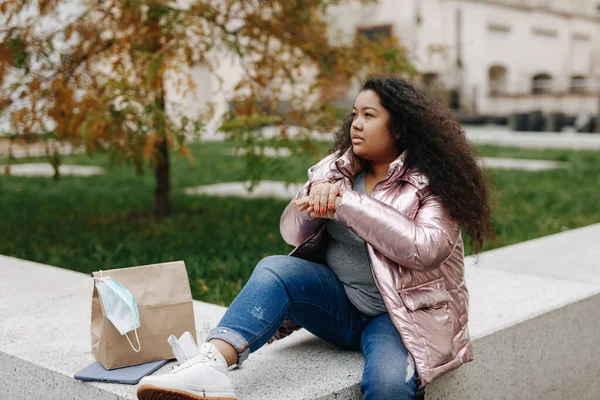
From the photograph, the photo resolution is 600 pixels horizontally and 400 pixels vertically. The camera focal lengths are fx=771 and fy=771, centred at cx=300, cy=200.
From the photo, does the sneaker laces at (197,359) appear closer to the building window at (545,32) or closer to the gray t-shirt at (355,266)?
the gray t-shirt at (355,266)

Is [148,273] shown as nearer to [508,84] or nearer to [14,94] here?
[14,94]

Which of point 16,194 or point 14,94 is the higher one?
point 14,94

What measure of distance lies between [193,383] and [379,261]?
0.77 meters

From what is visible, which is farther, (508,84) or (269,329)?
(508,84)

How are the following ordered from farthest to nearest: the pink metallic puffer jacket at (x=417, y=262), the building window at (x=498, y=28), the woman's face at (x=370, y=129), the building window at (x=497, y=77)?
the building window at (x=497, y=77) < the building window at (x=498, y=28) < the woman's face at (x=370, y=129) < the pink metallic puffer jacket at (x=417, y=262)

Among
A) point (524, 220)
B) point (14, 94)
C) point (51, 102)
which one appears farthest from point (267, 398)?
point (524, 220)

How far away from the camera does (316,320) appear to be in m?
2.96

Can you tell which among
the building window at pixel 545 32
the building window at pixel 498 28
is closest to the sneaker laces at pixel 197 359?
the building window at pixel 498 28

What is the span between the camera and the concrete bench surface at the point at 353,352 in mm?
2752

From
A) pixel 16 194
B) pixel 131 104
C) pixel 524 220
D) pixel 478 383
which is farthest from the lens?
pixel 16 194

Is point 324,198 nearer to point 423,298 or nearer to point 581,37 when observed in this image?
point 423,298

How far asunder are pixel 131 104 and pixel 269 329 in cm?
329

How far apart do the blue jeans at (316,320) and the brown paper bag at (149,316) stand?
0.22 m

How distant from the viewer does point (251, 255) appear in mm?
5730
